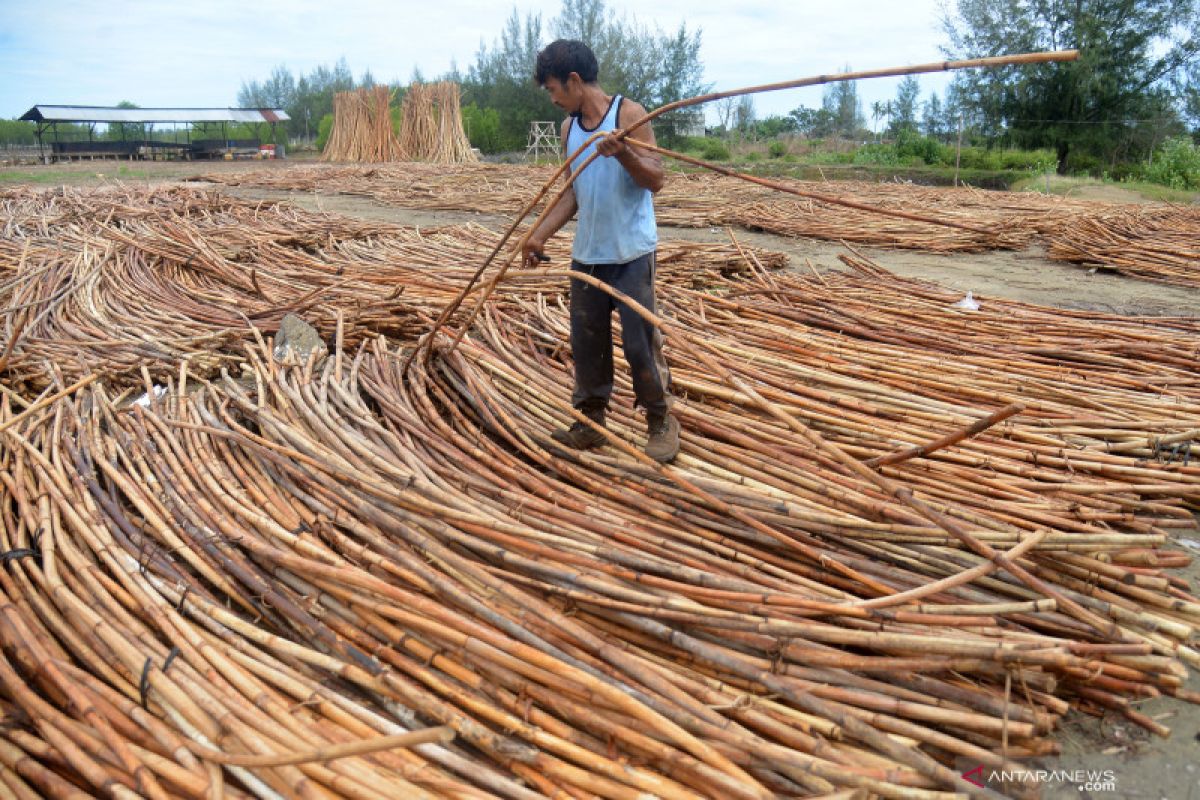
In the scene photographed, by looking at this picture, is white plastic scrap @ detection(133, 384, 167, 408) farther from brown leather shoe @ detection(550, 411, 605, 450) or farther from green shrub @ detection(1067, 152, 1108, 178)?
green shrub @ detection(1067, 152, 1108, 178)

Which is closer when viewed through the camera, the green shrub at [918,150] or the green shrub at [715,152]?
the green shrub at [918,150]

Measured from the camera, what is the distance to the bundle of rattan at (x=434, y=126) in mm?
20547

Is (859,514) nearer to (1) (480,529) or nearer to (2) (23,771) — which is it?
(1) (480,529)

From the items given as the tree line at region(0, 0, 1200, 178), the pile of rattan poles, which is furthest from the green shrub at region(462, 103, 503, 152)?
the pile of rattan poles

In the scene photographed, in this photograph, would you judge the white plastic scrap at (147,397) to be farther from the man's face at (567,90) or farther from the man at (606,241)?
the man's face at (567,90)

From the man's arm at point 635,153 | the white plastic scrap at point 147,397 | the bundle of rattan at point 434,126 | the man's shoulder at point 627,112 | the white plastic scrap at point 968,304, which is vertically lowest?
the white plastic scrap at point 147,397

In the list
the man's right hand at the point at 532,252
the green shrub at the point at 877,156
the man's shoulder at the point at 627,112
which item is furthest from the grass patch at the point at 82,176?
the green shrub at the point at 877,156

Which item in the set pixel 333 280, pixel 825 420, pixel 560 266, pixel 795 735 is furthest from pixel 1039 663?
pixel 333 280

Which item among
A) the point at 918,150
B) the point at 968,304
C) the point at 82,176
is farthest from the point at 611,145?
the point at 918,150

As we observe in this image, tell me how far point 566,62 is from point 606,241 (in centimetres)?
51

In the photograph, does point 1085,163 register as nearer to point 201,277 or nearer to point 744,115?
point 744,115

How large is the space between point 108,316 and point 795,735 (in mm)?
4193

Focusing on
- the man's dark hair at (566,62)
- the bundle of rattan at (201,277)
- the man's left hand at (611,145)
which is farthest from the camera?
the bundle of rattan at (201,277)

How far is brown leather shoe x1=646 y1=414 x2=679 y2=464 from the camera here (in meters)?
2.56
